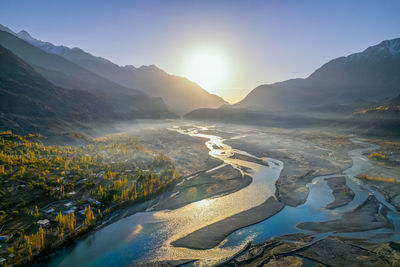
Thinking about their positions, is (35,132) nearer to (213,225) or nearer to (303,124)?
(213,225)

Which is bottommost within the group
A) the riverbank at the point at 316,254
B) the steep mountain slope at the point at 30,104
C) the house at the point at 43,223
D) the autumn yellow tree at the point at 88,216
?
the riverbank at the point at 316,254

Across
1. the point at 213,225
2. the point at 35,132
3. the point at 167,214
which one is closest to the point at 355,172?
the point at 213,225

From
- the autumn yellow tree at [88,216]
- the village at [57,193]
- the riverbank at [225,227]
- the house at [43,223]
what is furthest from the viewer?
the autumn yellow tree at [88,216]

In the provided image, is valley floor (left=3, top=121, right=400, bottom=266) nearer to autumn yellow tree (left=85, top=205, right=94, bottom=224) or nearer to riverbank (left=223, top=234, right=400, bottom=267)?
riverbank (left=223, top=234, right=400, bottom=267)

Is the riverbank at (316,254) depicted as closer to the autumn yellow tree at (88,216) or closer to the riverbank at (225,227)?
the riverbank at (225,227)

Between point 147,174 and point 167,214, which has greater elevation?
point 147,174

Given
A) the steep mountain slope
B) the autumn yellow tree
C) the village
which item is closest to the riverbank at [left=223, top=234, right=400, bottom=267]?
the autumn yellow tree

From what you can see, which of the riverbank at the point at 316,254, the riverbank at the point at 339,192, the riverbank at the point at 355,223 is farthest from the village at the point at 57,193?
the riverbank at the point at 339,192
